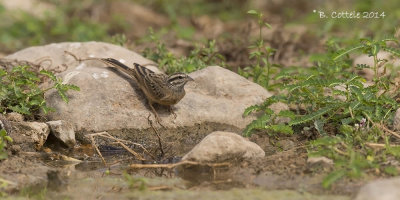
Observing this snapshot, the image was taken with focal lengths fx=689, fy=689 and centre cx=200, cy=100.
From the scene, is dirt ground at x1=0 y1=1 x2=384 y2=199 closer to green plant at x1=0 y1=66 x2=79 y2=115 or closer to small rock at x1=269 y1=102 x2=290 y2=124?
small rock at x1=269 y1=102 x2=290 y2=124

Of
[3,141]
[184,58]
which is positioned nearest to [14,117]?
[3,141]

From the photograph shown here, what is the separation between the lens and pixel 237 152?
728 centimetres

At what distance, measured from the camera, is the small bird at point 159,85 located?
28.3ft

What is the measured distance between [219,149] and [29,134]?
2265mm

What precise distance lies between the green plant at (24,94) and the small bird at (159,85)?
965mm

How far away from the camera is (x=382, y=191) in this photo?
5273mm

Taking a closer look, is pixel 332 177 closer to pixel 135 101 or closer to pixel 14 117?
pixel 135 101

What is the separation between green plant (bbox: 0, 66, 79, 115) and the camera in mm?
8227

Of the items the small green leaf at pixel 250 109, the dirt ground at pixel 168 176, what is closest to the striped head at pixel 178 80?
the dirt ground at pixel 168 176

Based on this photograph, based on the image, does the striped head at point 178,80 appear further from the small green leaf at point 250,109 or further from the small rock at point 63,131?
the small rock at point 63,131

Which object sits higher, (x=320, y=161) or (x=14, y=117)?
(x=14, y=117)

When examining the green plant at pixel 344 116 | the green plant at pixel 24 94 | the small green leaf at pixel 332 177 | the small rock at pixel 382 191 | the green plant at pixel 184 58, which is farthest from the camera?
the green plant at pixel 184 58

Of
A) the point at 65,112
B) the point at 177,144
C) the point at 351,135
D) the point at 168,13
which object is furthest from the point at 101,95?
the point at 168,13

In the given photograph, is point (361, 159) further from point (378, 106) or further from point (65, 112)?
point (65, 112)
